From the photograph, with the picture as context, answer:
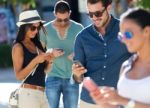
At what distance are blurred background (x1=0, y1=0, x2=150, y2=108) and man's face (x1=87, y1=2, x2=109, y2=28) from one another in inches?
48.1

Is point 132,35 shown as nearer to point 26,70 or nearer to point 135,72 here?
point 135,72

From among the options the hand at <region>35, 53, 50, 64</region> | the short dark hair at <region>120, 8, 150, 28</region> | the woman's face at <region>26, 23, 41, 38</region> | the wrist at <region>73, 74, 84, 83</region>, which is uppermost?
the short dark hair at <region>120, 8, 150, 28</region>

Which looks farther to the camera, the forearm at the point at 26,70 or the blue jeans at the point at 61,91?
the blue jeans at the point at 61,91

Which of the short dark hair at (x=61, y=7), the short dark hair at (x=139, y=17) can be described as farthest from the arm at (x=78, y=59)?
the short dark hair at (x=61, y=7)

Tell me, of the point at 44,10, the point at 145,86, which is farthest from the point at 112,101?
the point at 44,10

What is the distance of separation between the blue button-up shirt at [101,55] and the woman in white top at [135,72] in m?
1.34

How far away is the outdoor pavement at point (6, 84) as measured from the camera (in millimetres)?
12719

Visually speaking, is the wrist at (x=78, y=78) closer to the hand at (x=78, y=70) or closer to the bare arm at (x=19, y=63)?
the hand at (x=78, y=70)

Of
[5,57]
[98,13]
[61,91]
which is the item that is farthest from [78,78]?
[5,57]

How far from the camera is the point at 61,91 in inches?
292

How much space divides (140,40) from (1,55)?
15.5 m

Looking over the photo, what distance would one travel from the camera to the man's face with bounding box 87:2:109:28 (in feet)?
16.9

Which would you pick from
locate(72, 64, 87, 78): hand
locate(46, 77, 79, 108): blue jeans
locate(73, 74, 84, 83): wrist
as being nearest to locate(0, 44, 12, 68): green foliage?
locate(46, 77, 79, 108): blue jeans

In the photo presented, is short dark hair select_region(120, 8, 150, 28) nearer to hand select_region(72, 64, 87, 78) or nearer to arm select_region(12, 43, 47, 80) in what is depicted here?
hand select_region(72, 64, 87, 78)
